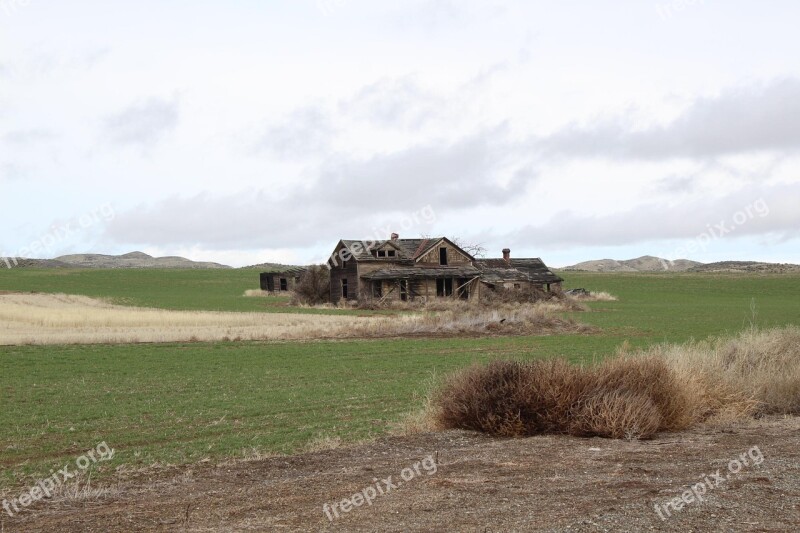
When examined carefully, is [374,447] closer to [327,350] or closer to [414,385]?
[414,385]

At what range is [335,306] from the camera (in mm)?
71812

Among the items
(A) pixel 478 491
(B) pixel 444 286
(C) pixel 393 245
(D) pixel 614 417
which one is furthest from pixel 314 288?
(A) pixel 478 491

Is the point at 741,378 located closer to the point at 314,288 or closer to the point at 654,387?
the point at 654,387

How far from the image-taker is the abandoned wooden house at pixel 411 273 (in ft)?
226

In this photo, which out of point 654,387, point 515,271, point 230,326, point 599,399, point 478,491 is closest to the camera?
point 478,491

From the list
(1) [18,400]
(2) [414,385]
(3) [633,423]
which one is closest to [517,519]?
(3) [633,423]

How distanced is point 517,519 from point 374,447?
4903 millimetres

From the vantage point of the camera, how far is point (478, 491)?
27.4 ft

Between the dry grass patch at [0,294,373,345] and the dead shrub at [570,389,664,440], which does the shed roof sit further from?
the dead shrub at [570,389,664,440]


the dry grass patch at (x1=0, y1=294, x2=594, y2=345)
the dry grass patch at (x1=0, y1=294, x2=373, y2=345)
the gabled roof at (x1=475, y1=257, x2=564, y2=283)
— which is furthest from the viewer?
the gabled roof at (x1=475, y1=257, x2=564, y2=283)

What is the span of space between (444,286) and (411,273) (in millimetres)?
3515

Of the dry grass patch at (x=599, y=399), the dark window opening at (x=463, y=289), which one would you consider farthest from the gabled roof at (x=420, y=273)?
the dry grass patch at (x=599, y=399)

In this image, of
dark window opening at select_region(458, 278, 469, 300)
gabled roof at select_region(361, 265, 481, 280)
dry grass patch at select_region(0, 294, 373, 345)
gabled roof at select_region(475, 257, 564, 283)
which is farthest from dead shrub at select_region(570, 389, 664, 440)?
gabled roof at select_region(475, 257, 564, 283)

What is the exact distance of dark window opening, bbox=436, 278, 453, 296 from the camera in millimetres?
70188
